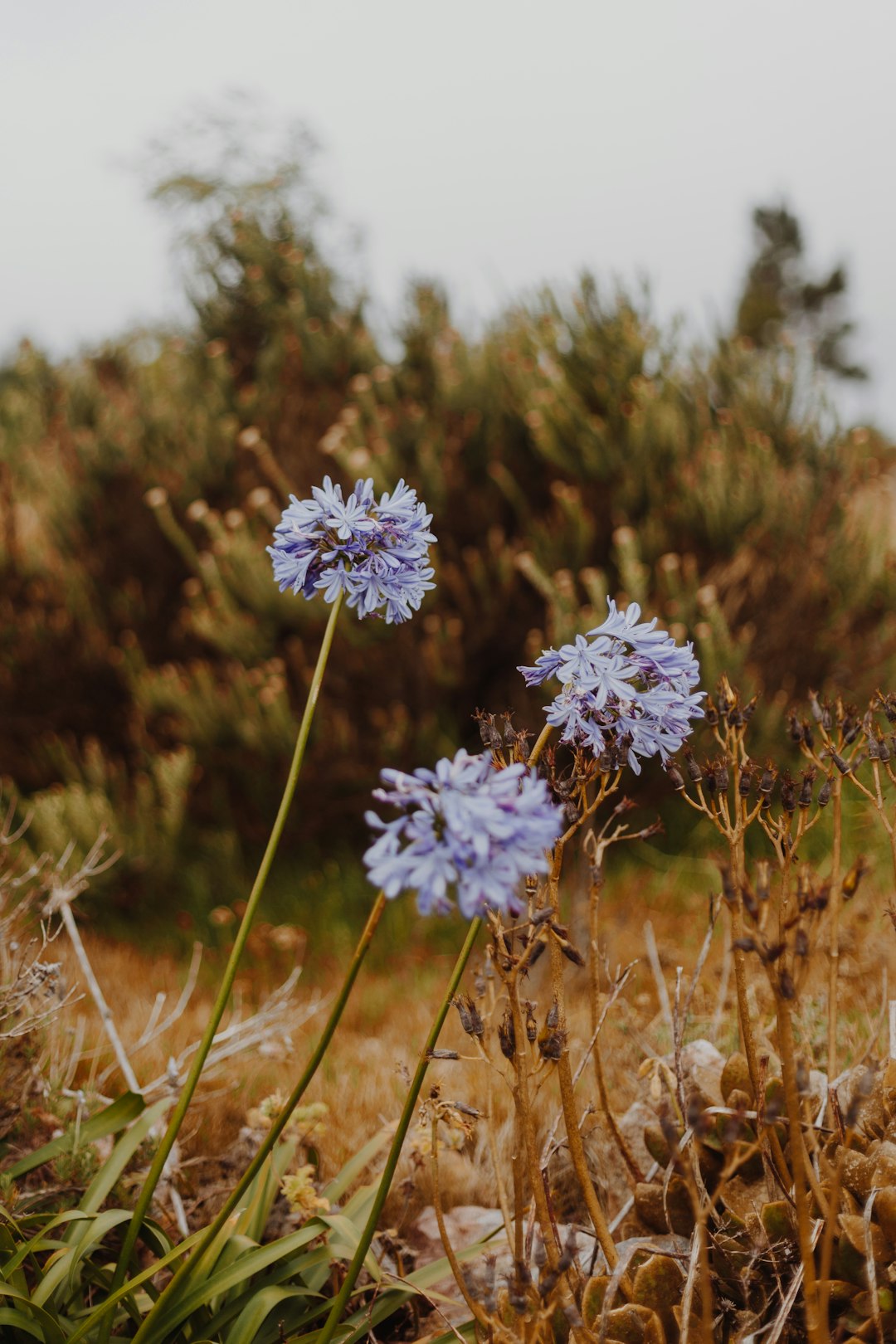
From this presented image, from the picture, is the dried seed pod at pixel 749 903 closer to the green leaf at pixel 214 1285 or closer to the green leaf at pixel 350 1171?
the green leaf at pixel 214 1285

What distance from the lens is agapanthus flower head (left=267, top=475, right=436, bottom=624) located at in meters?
1.49

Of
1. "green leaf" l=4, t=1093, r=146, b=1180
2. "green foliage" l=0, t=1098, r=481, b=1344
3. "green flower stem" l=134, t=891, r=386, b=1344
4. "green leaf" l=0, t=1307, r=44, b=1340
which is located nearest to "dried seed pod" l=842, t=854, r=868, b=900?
"green flower stem" l=134, t=891, r=386, b=1344

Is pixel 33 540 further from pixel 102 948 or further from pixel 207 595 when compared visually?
pixel 102 948

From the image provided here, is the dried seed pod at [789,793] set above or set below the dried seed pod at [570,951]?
above

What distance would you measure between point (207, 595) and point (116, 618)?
60 centimetres

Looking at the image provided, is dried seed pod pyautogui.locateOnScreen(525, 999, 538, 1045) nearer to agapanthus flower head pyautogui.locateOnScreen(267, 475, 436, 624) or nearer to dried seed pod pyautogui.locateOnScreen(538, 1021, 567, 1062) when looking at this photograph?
dried seed pod pyautogui.locateOnScreen(538, 1021, 567, 1062)

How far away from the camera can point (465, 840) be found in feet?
3.58

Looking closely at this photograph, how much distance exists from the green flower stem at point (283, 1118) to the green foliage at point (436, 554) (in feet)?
8.92

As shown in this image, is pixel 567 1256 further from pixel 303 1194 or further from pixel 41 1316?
pixel 41 1316

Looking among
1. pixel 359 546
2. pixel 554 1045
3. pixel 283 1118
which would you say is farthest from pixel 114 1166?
pixel 359 546

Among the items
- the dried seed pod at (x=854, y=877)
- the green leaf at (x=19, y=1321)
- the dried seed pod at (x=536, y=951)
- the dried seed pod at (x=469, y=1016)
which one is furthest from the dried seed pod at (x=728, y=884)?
the green leaf at (x=19, y=1321)

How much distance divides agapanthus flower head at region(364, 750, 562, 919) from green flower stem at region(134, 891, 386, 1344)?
0.09 meters

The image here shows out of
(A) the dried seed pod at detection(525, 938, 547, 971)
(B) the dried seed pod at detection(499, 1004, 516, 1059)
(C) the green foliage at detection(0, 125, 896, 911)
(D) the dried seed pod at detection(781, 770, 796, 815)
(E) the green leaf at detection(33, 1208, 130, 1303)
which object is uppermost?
(C) the green foliage at detection(0, 125, 896, 911)

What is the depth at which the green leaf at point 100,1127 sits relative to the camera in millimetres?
2029
